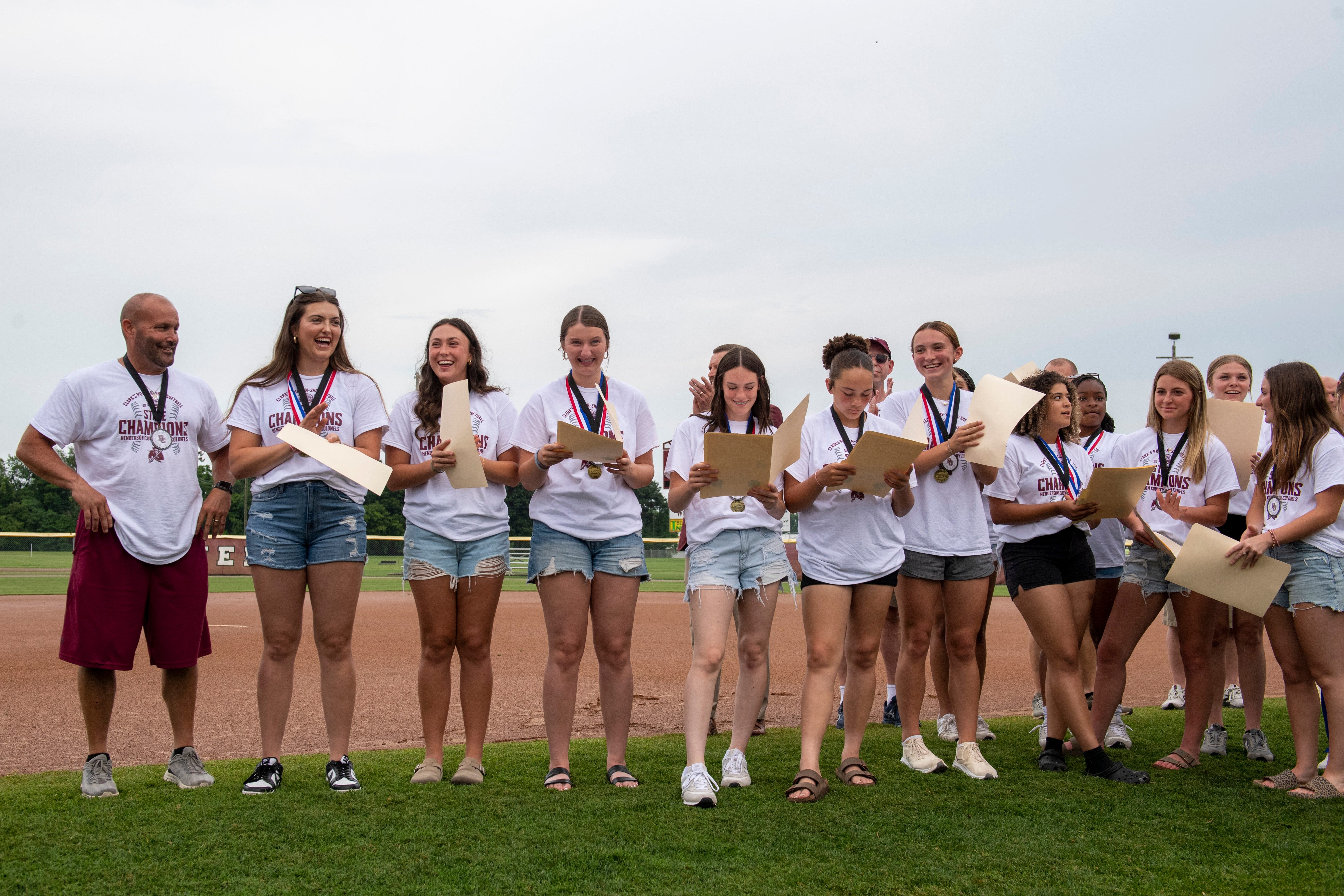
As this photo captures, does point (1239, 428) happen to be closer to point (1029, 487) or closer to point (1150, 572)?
point (1150, 572)

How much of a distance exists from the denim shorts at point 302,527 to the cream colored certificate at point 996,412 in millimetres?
3034

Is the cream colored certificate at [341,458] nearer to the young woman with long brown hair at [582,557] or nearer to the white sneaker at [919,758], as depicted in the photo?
the young woman with long brown hair at [582,557]

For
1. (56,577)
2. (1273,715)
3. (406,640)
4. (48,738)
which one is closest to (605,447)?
(48,738)

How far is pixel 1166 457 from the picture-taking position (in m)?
5.37

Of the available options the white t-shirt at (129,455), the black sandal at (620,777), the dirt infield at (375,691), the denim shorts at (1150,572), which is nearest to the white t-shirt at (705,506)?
the black sandal at (620,777)

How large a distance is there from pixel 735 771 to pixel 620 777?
0.56m

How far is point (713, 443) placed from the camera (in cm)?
427

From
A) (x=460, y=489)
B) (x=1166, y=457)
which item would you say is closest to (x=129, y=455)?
(x=460, y=489)

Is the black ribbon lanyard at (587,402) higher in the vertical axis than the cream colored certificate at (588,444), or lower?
higher

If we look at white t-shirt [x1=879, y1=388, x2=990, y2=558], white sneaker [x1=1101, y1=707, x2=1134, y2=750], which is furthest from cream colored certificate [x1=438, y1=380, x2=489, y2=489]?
white sneaker [x1=1101, y1=707, x2=1134, y2=750]

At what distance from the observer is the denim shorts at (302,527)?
14.8 feet

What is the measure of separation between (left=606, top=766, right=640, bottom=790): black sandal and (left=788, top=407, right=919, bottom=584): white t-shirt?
1315 mm

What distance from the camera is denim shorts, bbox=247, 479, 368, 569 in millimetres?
4496

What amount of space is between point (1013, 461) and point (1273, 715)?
3.53 metres
